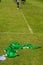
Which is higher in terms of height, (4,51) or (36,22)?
(4,51)

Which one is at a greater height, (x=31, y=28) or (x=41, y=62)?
(x=41, y=62)

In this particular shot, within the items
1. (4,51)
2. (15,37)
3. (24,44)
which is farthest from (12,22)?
(4,51)

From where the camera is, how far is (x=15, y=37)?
32.8 ft

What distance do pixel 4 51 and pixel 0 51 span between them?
14 centimetres

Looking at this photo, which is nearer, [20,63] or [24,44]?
[20,63]

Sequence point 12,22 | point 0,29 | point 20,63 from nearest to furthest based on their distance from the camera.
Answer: point 20,63, point 0,29, point 12,22

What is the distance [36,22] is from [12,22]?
4.99ft

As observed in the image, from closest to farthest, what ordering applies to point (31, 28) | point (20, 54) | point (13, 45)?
point (20, 54), point (13, 45), point (31, 28)

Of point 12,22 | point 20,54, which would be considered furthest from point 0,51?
point 12,22

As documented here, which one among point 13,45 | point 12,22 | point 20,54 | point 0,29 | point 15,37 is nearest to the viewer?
point 20,54

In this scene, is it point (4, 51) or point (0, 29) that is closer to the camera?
point (4, 51)

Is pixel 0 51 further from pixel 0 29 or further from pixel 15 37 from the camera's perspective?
pixel 0 29

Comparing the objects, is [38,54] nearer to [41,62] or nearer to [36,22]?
[41,62]

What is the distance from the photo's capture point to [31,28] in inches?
484
